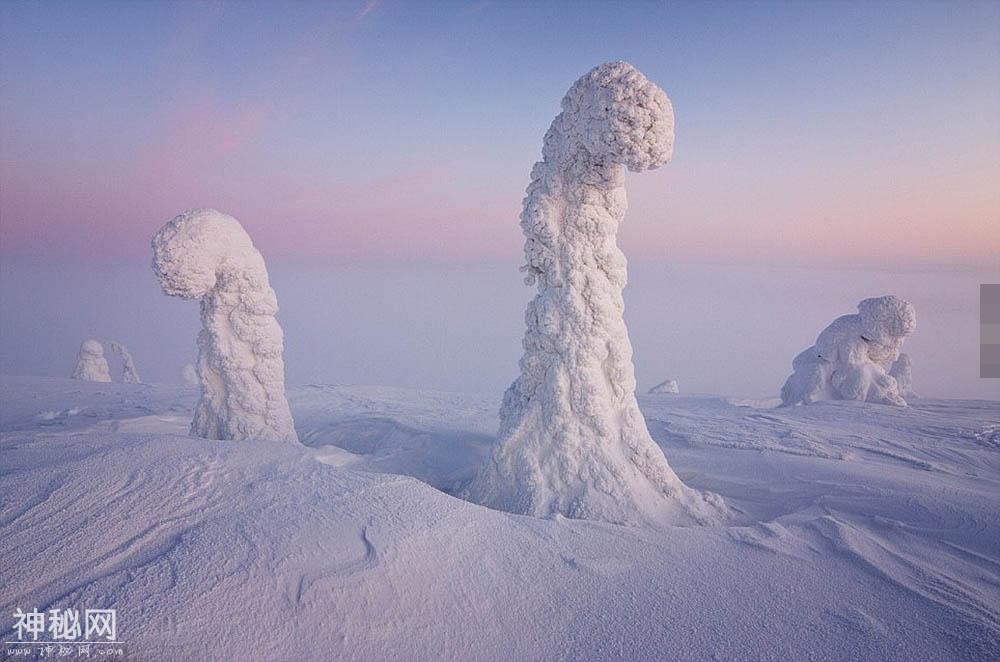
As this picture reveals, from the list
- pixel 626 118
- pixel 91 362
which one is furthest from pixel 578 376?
pixel 91 362

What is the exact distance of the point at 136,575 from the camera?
2199mm

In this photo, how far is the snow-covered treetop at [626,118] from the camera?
350cm

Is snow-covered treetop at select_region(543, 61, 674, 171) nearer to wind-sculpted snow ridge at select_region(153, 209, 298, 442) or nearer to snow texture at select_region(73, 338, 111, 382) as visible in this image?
wind-sculpted snow ridge at select_region(153, 209, 298, 442)

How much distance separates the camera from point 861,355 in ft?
32.4

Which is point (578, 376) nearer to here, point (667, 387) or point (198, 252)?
point (198, 252)

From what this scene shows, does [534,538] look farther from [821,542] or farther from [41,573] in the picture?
[41,573]

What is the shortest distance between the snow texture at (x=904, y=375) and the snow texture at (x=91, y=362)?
23569 millimetres

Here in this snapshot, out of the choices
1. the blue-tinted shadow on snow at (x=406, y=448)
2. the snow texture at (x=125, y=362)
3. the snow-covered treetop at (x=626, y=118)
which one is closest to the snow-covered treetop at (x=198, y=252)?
the blue-tinted shadow on snow at (x=406, y=448)

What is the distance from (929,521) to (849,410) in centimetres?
572

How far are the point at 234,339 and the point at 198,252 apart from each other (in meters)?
1.07

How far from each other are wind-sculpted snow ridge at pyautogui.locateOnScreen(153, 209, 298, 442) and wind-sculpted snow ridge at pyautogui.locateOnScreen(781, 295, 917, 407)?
10.1 m
